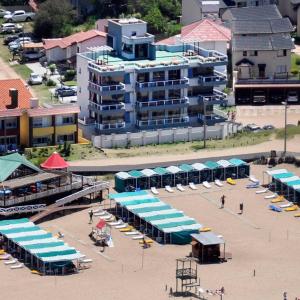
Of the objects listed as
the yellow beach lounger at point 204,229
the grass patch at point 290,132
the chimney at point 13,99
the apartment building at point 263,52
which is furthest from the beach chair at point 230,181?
the apartment building at point 263,52

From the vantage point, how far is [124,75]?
106m

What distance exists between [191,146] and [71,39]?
26.4 metres

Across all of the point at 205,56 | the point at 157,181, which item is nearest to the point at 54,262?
the point at 157,181

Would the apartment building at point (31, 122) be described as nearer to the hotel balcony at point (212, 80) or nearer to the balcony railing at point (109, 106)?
the balcony railing at point (109, 106)

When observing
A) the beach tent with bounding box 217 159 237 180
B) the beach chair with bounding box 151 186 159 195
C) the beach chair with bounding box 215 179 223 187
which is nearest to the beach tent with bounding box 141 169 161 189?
the beach chair with bounding box 151 186 159 195

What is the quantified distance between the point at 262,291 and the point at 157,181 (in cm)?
1894

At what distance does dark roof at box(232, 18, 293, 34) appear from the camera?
12269 cm

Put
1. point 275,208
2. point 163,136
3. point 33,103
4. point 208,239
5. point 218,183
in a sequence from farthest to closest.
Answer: point 163,136 < point 33,103 < point 218,183 < point 275,208 < point 208,239

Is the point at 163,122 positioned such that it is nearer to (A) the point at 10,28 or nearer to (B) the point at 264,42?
(B) the point at 264,42

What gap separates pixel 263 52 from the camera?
12119cm

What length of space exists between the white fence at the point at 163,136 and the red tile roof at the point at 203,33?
45.3ft

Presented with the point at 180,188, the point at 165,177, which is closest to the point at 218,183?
the point at 180,188

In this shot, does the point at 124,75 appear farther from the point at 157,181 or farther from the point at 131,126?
the point at 157,181

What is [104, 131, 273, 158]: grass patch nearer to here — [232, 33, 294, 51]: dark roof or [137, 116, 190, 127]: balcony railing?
[137, 116, 190, 127]: balcony railing
